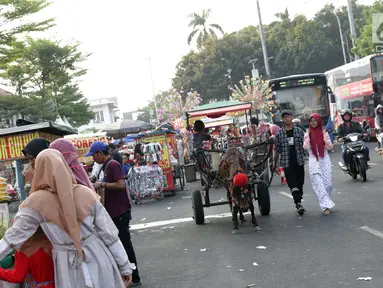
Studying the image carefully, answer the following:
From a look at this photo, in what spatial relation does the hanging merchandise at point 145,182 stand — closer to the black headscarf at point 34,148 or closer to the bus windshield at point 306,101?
the bus windshield at point 306,101

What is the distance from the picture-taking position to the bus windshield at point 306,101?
1213 inches

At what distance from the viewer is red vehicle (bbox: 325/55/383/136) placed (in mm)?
30516

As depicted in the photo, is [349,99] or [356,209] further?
[349,99]

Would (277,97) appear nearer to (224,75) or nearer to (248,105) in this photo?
(248,105)

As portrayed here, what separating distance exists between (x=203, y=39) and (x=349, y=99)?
49994 mm

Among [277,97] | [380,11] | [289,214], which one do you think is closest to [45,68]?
[277,97]

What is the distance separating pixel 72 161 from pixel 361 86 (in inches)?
1172

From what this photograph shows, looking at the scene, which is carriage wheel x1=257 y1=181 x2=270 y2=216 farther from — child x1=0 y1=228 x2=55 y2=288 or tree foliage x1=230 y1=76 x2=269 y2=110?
tree foliage x1=230 y1=76 x2=269 y2=110

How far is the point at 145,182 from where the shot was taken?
19094mm

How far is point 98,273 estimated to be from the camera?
14.1ft

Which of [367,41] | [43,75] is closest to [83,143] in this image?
[43,75]

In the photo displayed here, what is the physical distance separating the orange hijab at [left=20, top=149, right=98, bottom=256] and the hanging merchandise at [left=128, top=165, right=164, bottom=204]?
48.2 feet

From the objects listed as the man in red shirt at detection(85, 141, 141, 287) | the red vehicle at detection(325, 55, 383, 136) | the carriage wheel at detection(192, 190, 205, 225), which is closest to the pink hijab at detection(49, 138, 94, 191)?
the man in red shirt at detection(85, 141, 141, 287)

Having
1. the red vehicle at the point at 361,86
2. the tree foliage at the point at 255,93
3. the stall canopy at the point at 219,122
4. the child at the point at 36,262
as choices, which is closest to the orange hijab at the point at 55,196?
the child at the point at 36,262
